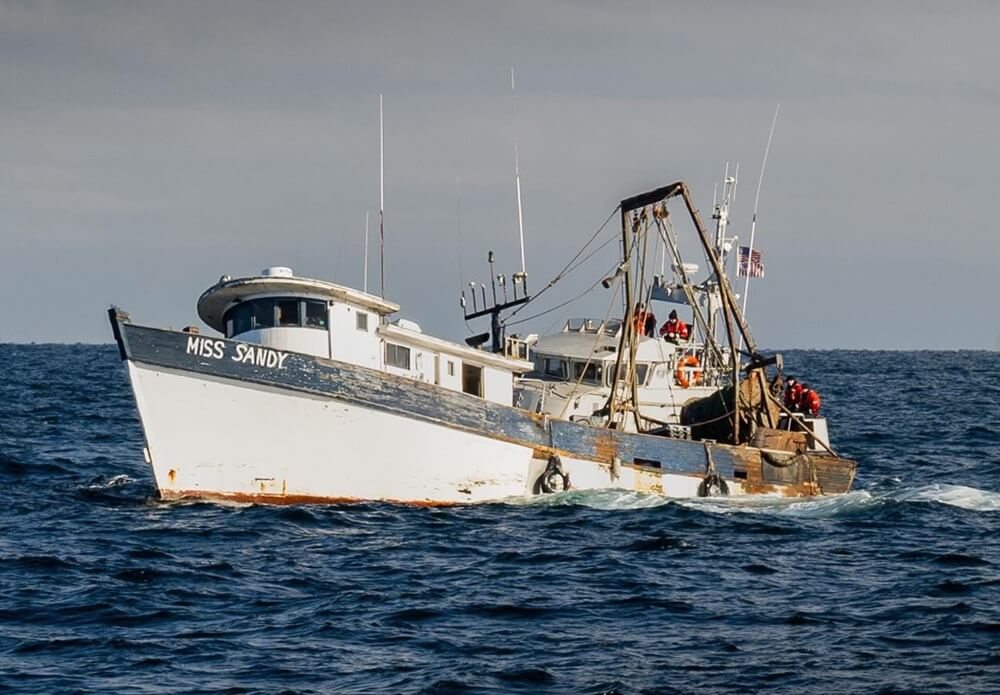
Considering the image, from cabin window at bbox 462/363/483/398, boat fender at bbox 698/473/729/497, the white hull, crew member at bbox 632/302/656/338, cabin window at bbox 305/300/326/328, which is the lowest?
boat fender at bbox 698/473/729/497

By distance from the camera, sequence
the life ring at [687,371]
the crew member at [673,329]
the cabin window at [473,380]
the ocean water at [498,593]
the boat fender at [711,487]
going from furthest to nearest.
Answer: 1. the crew member at [673,329]
2. the life ring at [687,371]
3. the boat fender at [711,487]
4. the cabin window at [473,380]
5. the ocean water at [498,593]

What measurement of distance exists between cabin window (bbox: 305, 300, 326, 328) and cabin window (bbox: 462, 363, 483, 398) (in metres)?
3.58

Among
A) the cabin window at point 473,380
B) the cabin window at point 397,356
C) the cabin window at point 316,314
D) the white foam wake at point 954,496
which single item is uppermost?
the cabin window at point 316,314

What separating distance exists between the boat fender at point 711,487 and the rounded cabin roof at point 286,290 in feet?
26.3

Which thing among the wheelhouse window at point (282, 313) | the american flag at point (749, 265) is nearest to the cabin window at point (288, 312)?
the wheelhouse window at point (282, 313)

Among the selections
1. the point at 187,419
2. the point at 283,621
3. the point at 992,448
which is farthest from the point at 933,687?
the point at 992,448

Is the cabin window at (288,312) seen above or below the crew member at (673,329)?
below

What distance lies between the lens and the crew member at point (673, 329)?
3594 cm

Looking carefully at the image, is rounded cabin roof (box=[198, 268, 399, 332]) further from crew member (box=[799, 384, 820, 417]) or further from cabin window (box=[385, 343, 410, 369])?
crew member (box=[799, 384, 820, 417])

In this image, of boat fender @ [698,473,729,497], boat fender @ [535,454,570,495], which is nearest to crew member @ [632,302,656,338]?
boat fender @ [698,473,729,497]

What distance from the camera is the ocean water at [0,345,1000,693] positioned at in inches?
620

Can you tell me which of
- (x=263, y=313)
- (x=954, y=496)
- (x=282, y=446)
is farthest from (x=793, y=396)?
(x=282, y=446)

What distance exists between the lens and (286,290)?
88.8ft

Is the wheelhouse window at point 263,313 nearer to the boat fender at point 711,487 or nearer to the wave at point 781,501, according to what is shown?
the wave at point 781,501
